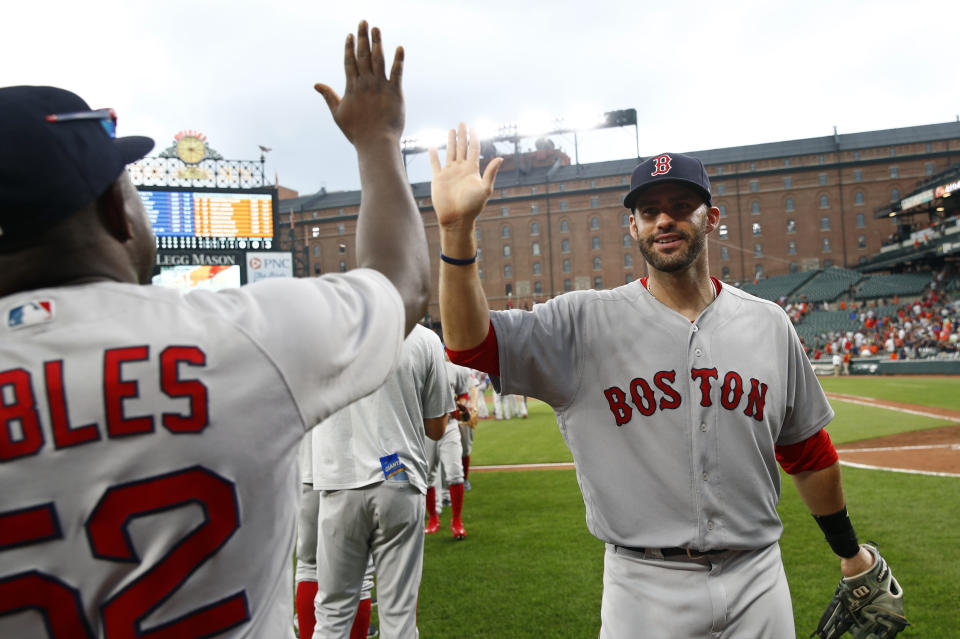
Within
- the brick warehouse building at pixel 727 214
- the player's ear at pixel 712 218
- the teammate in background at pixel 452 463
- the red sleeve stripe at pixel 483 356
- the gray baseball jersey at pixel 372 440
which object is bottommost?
the teammate in background at pixel 452 463

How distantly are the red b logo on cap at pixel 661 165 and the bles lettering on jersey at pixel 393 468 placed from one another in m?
2.45

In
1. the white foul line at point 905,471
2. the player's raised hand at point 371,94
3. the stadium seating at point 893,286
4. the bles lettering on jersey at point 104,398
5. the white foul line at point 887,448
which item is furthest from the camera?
the stadium seating at point 893,286

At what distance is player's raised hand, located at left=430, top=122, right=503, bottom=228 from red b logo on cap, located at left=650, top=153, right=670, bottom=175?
43.6 inches

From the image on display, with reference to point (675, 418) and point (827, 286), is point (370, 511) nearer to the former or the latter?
point (675, 418)

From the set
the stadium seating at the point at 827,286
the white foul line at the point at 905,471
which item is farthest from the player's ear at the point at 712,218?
the stadium seating at the point at 827,286

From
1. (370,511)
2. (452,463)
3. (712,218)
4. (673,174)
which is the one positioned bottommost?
(452,463)

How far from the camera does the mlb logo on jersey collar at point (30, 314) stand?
107 cm

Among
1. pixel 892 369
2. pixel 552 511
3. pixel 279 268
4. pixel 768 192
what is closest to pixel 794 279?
pixel 768 192

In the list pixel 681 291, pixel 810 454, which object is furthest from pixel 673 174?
pixel 810 454

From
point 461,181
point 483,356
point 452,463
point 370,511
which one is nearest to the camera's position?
point 461,181

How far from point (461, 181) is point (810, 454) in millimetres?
2068

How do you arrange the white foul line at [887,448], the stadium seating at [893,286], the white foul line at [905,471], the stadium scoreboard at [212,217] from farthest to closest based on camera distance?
the stadium seating at [893,286] < the stadium scoreboard at [212,217] < the white foul line at [887,448] < the white foul line at [905,471]

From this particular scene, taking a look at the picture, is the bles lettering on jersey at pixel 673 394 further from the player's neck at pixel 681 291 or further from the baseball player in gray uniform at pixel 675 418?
the player's neck at pixel 681 291

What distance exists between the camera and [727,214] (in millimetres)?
68062
